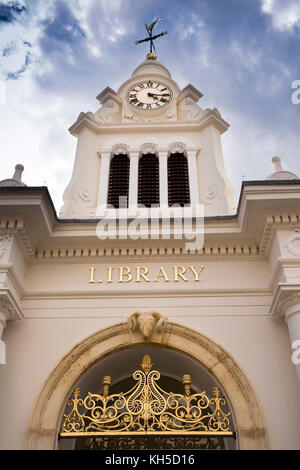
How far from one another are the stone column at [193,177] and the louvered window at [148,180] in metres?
0.96

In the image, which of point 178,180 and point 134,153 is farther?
point 134,153

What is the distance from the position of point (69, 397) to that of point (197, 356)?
2398mm

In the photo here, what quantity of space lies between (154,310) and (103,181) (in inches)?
196

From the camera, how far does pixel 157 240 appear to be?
8758 mm

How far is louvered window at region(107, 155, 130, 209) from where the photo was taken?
11.8 m

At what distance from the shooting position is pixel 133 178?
1213 cm

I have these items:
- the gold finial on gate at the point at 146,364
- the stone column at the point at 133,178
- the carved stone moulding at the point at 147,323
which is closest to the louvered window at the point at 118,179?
the stone column at the point at 133,178

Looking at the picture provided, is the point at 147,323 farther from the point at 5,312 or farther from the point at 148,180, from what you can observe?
the point at 148,180

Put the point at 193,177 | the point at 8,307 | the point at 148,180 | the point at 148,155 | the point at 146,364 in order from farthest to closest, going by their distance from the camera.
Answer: the point at 148,155
the point at 148,180
the point at 193,177
the point at 146,364
the point at 8,307

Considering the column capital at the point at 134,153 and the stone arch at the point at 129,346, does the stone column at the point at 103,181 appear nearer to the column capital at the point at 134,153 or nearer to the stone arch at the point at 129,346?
the column capital at the point at 134,153

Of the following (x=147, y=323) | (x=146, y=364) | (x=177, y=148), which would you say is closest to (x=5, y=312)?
(x=147, y=323)

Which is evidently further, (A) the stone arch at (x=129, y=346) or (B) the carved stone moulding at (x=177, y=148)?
(B) the carved stone moulding at (x=177, y=148)

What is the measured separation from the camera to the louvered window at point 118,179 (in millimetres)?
11807
